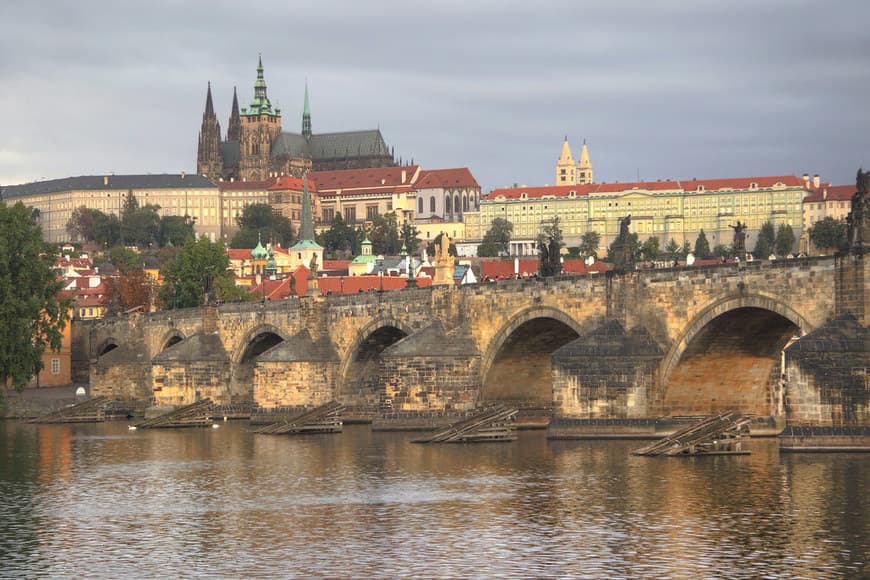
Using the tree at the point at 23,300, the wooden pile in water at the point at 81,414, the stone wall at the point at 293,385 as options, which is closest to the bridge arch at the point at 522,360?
the stone wall at the point at 293,385

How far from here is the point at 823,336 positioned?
41.0m

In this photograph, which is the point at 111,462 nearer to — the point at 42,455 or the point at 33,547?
the point at 42,455

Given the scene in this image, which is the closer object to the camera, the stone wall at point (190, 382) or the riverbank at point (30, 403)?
the stone wall at point (190, 382)

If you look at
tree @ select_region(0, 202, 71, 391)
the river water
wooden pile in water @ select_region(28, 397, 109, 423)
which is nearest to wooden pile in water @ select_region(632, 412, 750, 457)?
the river water

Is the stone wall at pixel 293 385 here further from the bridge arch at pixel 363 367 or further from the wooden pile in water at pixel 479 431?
the wooden pile in water at pixel 479 431

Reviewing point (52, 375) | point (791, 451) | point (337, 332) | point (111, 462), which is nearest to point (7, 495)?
point (111, 462)

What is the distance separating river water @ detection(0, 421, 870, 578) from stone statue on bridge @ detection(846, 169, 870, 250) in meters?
5.68

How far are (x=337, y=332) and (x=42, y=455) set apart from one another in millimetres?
16839

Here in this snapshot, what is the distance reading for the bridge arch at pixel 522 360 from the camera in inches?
2224

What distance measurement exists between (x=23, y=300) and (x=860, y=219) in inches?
1908

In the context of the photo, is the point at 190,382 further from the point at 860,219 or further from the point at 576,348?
the point at 860,219

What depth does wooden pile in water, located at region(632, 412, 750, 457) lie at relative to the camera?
45406mm

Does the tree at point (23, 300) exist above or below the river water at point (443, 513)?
above

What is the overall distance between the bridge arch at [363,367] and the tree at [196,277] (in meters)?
42.4
